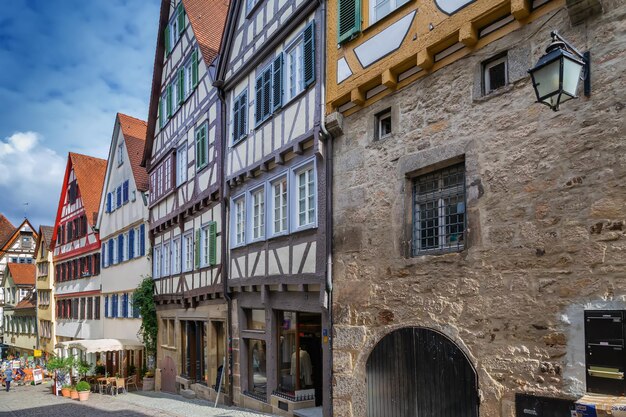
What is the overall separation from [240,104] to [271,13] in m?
2.39

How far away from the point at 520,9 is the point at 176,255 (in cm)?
Answer: 1478

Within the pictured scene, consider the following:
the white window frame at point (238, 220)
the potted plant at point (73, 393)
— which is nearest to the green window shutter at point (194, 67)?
the white window frame at point (238, 220)

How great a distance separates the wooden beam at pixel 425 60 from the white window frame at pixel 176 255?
41.3ft

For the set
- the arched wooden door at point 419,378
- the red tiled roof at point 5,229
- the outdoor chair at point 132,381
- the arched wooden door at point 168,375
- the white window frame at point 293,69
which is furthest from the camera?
the red tiled roof at point 5,229

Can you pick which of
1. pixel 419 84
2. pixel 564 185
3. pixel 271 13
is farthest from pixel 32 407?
pixel 564 185

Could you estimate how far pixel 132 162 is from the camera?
81.7 ft

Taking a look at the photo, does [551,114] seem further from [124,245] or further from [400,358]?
[124,245]

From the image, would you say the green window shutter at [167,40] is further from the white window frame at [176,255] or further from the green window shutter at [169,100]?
the white window frame at [176,255]

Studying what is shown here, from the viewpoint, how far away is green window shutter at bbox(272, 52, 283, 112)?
1187 centimetres

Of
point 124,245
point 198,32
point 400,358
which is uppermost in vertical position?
point 198,32

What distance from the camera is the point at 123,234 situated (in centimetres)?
2567

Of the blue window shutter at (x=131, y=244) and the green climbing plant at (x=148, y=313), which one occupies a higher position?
the blue window shutter at (x=131, y=244)

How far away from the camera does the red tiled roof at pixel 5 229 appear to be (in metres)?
54.0

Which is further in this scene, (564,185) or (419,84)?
(419,84)
